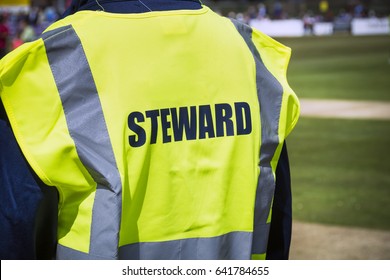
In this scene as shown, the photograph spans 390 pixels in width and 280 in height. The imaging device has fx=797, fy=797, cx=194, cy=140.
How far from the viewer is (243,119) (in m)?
2.12

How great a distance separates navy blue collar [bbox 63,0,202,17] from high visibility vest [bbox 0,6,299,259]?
0.11ft

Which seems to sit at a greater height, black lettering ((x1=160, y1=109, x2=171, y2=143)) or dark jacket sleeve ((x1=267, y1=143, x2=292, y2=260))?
black lettering ((x1=160, y1=109, x2=171, y2=143))

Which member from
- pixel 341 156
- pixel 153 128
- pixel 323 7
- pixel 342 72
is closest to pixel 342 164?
pixel 341 156

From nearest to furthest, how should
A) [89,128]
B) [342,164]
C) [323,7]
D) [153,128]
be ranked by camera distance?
[89,128], [153,128], [342,164], [323,7]

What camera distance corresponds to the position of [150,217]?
79.4 inches

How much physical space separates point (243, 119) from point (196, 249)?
364 millimetres

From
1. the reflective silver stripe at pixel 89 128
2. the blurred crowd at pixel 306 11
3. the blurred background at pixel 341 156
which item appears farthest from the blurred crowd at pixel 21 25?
the blurred crowd at pixel 306 11

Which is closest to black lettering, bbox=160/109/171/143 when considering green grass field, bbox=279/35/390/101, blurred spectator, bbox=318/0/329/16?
green grass field, bbox=279/35/390/101

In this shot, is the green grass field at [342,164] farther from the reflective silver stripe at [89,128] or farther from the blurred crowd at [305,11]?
the blurred crowd at [305,11]

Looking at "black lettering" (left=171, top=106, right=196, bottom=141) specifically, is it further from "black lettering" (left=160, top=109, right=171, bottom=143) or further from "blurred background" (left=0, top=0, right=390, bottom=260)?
"blurred background" (left=0, top=0, right=390, bottom=260)

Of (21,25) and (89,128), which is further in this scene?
(21,25)

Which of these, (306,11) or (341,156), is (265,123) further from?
(306,11)

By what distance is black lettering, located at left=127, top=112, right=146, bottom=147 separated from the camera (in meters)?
1.95

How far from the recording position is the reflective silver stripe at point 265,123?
217 cm
